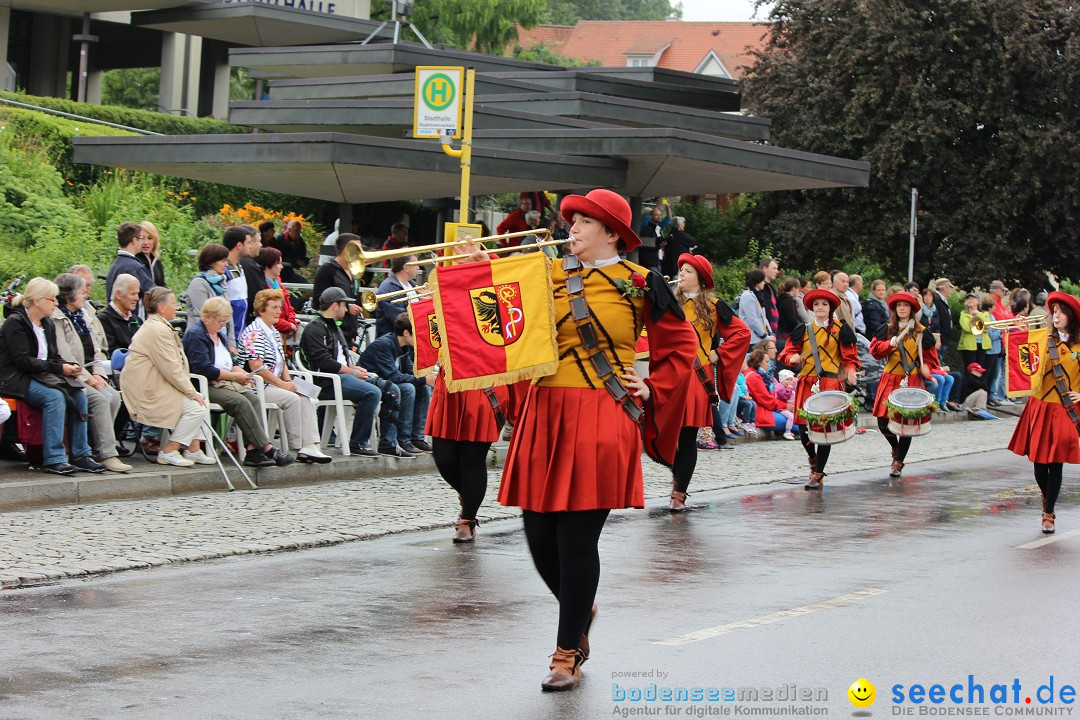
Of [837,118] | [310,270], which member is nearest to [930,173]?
[837,118]

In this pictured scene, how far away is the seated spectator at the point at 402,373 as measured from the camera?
49.4 feet

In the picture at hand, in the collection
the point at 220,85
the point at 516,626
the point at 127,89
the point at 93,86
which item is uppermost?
the point at 127,89

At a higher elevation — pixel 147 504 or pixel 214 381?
pixel 214 381

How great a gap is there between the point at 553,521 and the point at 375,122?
20.8 metres

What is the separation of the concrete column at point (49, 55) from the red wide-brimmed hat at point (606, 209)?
40.3m

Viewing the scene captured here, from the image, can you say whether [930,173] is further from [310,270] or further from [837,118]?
[310,270]

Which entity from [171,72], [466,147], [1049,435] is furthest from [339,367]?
[171,72]

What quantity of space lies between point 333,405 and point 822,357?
4909 mm

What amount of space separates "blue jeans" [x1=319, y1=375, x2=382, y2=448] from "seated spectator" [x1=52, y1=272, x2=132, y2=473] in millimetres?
2404

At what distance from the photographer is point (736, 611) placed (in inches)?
331

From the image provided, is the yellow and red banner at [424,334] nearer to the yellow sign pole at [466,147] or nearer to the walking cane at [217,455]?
the walking cane at [217,455]

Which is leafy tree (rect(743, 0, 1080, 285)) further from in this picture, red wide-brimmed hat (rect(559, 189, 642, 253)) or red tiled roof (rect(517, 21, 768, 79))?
red tiled roof (rect(517, 21, 768, 79))

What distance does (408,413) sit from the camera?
15.3m

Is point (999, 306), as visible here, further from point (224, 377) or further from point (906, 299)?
point (224, 377)
